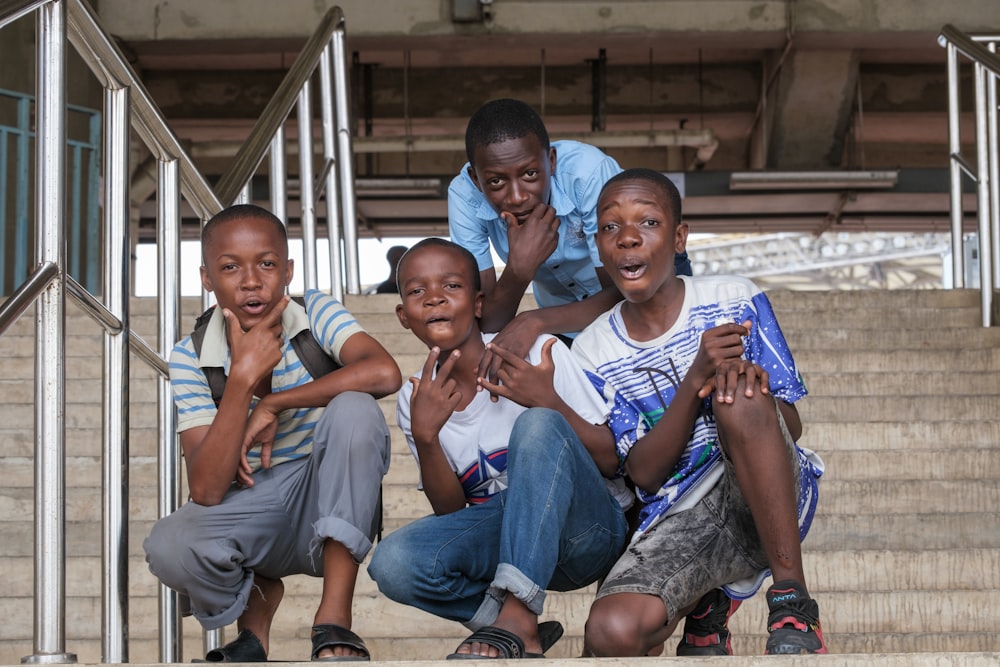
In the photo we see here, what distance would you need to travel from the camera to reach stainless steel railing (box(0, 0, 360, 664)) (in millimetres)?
1930

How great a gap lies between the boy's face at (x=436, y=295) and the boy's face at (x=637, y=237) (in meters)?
0.25

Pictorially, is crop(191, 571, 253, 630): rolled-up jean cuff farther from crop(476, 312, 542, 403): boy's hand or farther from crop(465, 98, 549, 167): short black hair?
crop(465, 98, 549, 167): short black hair

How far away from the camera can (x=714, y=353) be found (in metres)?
1.97

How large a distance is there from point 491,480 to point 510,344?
0.23 m

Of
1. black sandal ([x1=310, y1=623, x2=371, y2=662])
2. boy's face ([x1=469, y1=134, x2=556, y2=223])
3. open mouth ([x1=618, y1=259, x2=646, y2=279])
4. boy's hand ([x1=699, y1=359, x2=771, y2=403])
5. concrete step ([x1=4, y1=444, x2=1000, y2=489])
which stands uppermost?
boy's face ([x1=469, y1=134, x2=556, y2=223])

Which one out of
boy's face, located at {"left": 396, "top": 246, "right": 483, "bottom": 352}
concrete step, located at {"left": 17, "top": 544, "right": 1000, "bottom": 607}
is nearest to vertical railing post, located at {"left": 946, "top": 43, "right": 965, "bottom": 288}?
concrete step, located at {"left": 17, "top": 544, "right": 1000, "bottom": 607}

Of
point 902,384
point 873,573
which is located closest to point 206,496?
point 873,573

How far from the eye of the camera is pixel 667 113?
31.9ft

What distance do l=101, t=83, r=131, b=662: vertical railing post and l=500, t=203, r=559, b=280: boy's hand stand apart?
690 mm

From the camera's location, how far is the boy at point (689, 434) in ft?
6.30

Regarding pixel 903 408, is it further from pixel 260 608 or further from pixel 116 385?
pixel 116 385

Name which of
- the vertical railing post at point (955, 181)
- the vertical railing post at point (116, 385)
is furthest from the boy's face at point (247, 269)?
the vertical railing post at point (955, 181)

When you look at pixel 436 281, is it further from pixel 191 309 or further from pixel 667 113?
pixel 667 113

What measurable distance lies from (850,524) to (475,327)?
127cm
